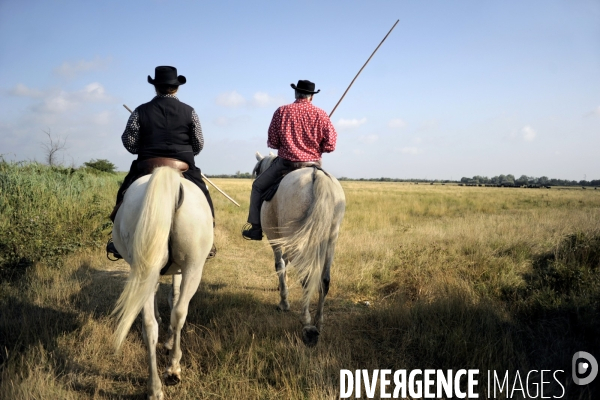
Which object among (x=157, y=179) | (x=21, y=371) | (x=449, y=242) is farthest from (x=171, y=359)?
(x=449, y=242)

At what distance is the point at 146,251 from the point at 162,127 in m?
1.58

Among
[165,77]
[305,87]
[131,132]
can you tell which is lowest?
[131,132]

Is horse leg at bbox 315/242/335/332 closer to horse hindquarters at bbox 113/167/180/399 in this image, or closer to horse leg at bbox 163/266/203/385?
horse leg at bbox 163/266/203/385

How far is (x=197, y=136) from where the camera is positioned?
3922 mm

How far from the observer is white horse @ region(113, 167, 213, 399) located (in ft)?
8.51

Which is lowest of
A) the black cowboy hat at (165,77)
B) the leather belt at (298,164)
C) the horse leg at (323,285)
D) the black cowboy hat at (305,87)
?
the horse leg at (323,285)

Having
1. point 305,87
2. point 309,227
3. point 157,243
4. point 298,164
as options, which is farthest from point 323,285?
point 305,87

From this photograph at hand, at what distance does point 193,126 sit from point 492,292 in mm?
4586

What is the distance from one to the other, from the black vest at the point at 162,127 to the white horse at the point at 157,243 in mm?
612

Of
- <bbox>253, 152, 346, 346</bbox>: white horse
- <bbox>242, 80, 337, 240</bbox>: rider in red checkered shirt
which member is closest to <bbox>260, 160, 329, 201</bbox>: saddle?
<bbox>242, 80, 337, 240</bbox>: rider in red checkered shirt

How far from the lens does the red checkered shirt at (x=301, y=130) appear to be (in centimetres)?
459

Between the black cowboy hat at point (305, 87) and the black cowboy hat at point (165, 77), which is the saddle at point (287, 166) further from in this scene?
the black cowboy hat at point (165, 77)

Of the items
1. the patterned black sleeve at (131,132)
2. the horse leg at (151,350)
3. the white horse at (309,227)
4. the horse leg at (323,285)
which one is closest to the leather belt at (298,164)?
the white horse at (309,227)

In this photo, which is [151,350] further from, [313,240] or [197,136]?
[197,136]
